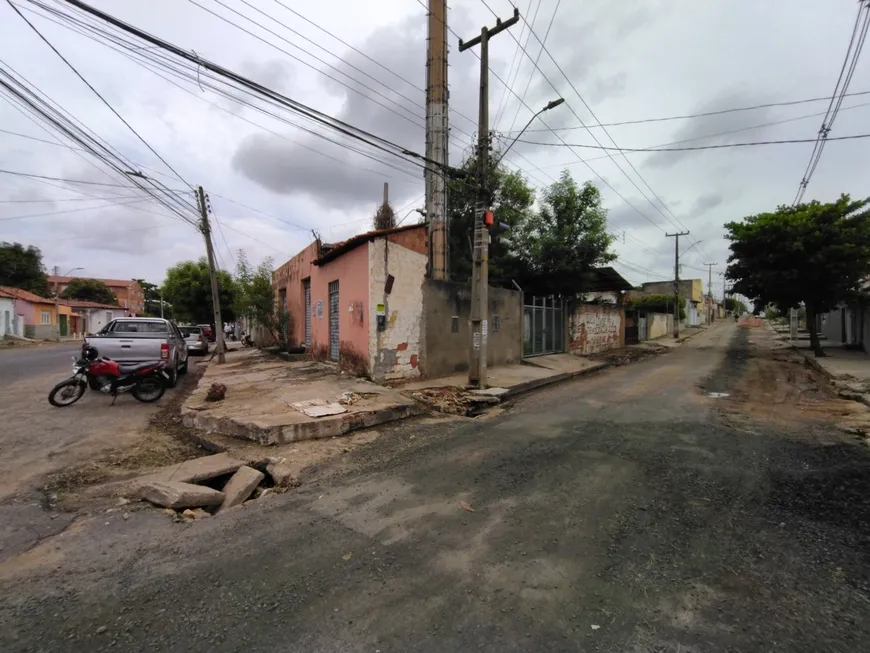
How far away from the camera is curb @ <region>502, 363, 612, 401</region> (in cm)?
999

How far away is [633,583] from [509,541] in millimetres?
830

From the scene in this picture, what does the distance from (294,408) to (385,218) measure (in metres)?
13.2

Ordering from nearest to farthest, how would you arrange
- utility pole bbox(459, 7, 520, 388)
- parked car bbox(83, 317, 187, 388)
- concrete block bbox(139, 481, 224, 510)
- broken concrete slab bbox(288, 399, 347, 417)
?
concrete block bbox(139, 481, 224, 510) < broken concrete slab bbox(288, 399, 347, 417) < parked car bbox(83, 317, 187, 388) < utility pole bbox(459, 7, 520, 388)

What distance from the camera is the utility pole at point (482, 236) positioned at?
31.0 ft

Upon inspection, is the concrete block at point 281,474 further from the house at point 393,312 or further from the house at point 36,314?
the house at point 36,314

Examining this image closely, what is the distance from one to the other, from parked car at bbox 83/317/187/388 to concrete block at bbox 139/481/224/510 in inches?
247

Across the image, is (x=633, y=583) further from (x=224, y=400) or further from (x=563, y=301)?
(x=563, y=301)

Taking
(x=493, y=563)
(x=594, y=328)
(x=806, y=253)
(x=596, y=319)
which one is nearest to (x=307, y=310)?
(x=594, y=328)

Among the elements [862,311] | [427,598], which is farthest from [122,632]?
[862,311]

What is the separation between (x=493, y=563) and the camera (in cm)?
279

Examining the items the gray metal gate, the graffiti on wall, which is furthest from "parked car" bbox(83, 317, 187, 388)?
the graffiti on wall

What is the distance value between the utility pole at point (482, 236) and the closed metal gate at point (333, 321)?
434cm

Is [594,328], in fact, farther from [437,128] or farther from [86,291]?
[86,291]

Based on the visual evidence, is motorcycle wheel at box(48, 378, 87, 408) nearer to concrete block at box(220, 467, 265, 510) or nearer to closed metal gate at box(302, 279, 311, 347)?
concrete block at box(220, 467, 265, 510)
